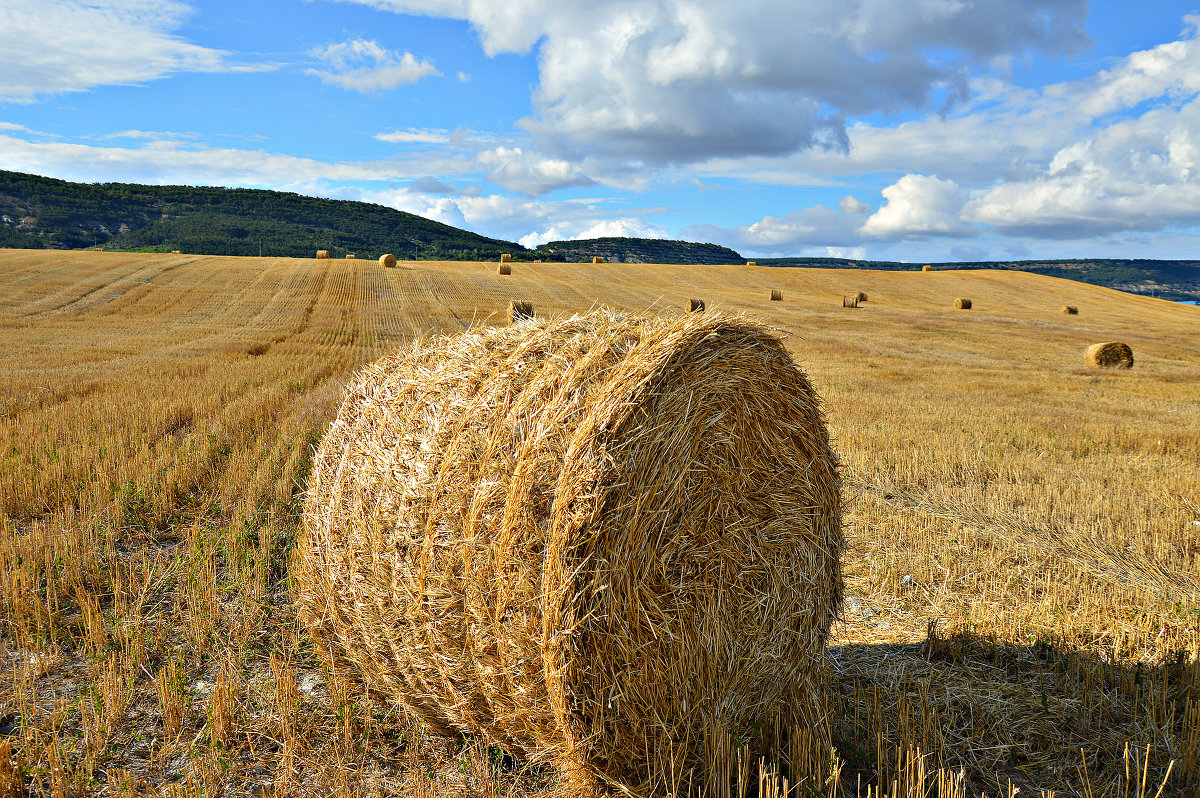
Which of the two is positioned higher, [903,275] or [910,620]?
[903,275]

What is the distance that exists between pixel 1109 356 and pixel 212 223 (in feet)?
330

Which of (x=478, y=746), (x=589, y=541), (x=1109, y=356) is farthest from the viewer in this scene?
(x=1109, y=356)

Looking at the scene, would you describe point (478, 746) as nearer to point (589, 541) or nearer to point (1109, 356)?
point (589, 541)

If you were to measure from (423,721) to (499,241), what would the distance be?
111m

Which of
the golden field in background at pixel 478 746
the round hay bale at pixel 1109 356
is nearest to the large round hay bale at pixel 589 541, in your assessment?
the golden field in background at pixel 478 746

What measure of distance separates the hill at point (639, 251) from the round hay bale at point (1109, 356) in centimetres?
6083

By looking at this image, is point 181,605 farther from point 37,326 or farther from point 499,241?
point 499,241

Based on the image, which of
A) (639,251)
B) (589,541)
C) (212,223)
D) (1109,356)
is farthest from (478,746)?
(212,223)

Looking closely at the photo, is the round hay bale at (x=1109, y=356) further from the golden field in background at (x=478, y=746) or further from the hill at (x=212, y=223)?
the hill at (x=212, y=223)

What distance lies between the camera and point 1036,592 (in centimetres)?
536

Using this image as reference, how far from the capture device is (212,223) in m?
91.8

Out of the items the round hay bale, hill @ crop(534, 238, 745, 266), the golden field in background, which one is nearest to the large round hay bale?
the golden field in background

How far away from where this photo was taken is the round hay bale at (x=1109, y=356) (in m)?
20.9

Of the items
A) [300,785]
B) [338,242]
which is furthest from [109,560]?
[338,242]
